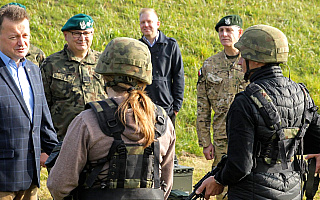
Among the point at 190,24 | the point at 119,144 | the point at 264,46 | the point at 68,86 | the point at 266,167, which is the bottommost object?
the point at 266,167

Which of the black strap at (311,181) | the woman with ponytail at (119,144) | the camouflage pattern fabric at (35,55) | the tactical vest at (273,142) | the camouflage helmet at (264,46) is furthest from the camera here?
the camouflage pattern fabric at (35,55)

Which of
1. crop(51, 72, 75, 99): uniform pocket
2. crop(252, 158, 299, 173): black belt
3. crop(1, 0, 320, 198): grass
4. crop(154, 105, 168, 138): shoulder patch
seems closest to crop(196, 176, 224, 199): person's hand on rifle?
crop(252, 158, 299, 173): black belt

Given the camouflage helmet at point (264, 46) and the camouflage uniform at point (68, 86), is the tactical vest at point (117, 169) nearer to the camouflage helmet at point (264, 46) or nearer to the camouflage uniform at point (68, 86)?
the camouflage helmet at point (264, 46)

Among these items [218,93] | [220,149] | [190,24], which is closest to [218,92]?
[218,93]

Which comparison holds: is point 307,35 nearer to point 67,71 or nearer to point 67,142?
point 67,71

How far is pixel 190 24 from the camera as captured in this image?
1445 cm

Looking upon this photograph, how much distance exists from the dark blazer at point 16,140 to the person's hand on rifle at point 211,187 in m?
1.39

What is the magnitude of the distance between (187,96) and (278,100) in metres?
8.00

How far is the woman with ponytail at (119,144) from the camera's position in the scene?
263cm

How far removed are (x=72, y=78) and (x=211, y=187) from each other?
254cm

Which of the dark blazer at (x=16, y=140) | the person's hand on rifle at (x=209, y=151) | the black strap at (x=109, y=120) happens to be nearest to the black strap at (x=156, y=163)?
the black strap at (x=109, y=120)

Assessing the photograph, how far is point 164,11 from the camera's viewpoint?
14.6 m

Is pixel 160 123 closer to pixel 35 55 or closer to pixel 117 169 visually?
pixel 117 169

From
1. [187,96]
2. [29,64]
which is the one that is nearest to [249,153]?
[29,64]
